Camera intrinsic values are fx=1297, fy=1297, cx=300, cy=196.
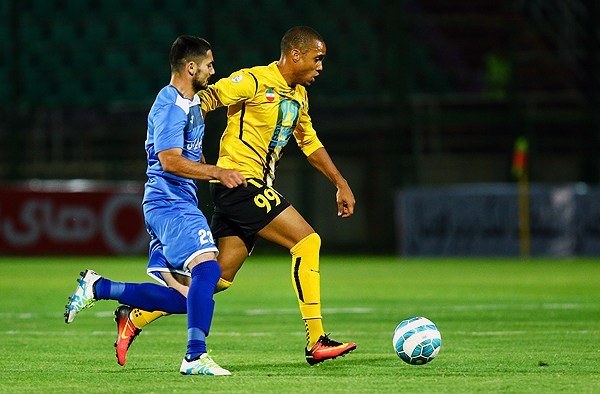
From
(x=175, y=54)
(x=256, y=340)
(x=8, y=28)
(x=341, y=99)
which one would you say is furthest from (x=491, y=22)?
(x=175, y=54)

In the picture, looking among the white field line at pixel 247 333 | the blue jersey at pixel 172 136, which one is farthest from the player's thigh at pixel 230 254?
the white field line at pixel 247 333

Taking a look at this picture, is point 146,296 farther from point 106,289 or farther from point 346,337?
point 346,337

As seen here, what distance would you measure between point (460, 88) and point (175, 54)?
59.8ft

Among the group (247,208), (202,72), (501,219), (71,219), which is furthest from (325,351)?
(71,219)

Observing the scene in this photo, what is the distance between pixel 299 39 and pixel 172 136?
125 cm

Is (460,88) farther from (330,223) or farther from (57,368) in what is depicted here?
(57,368)

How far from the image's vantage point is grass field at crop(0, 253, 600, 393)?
254 inches

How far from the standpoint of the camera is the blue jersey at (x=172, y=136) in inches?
267

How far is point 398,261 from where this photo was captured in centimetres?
2145

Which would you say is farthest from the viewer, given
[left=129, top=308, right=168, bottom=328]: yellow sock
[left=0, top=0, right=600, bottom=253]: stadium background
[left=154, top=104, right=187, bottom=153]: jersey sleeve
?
[left=0, top=0, right=600, bottom=253]: stadium background

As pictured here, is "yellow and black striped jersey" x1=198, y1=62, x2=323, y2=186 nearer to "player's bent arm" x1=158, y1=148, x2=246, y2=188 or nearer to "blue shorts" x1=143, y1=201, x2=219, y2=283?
"blue shorts" x1=143, y1=201, x2=219, y2=283

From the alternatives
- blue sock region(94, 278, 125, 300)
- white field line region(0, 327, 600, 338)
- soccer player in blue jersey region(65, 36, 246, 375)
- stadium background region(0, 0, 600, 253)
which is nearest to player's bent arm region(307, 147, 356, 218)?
soccer player in blue jersey region(65, 36, 246, 375)

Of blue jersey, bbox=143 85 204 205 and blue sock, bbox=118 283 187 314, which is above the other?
blue jersey, bbox=143 85 204 205

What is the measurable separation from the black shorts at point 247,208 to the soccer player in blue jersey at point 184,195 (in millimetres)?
478
